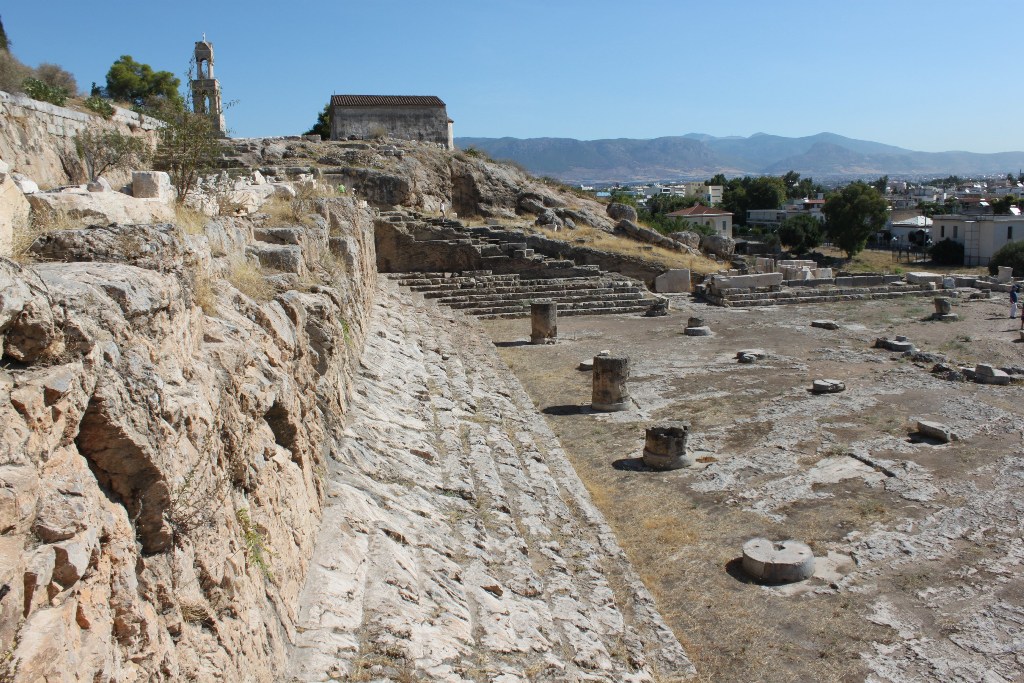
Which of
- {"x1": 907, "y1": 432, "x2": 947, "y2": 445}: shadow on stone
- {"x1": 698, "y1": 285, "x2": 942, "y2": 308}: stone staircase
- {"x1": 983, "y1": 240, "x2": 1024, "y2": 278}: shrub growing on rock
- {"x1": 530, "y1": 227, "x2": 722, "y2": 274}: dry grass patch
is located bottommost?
{"x1": 907, "y1": 432, "x2": 947, "y2": 445}: shadow on stone

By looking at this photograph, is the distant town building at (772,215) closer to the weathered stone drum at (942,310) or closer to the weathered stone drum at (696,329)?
the weathered stone drum at (942,310)

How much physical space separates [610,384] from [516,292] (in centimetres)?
1138

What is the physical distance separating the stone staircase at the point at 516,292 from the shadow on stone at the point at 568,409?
9545 millimetres

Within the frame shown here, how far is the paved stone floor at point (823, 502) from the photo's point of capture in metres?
6.98

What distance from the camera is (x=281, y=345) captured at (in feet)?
19.3

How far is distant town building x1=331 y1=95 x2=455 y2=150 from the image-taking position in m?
39.4

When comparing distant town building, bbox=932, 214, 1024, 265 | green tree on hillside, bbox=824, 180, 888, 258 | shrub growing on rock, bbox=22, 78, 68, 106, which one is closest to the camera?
shrub growing on rock, bbox=22, 78, 68, 106

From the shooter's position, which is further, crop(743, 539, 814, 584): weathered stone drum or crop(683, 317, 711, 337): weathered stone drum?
crop(683, 317, 711, 337): weathered stone drum

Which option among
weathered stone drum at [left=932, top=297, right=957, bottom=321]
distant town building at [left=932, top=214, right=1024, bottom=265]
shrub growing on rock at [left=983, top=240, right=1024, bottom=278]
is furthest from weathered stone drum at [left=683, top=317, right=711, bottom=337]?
distant town building at [left=932, top=214, right=1024, bottom=265]

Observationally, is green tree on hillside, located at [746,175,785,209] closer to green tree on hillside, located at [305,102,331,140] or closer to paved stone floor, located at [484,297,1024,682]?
green tree on hillside, located at [305,102,331,140]

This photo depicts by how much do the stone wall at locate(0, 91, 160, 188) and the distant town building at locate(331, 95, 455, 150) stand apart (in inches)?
959

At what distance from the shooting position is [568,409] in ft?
47.4

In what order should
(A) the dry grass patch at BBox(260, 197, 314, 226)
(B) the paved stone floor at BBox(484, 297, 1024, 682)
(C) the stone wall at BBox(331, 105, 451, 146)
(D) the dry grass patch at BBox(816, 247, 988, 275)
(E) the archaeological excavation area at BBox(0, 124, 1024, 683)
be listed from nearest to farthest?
(E) the archaeological excavation area at BBox(0, 124, 1024, 683), (B) the paved stone floor at BBox(484, 297, 1024, 682), (A) the dry grass patch at BBox(260, 197, 314, 226), (C) the stone wall at BBox(331, 105, 451, 146), (D) the dry grass patch at BBox(816, 247, 988, 275)

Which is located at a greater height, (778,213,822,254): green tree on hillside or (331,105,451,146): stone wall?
(331,105,451,146): stone wall
